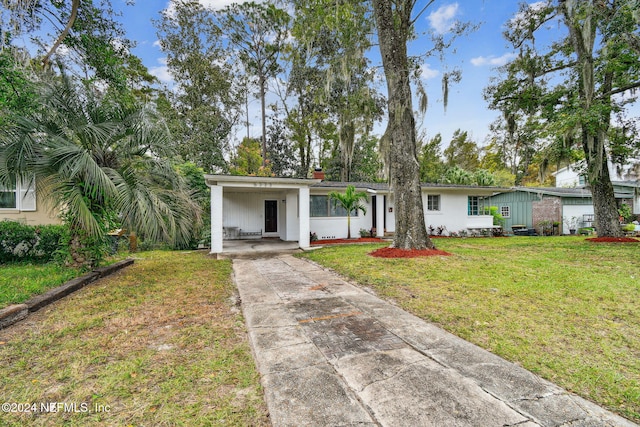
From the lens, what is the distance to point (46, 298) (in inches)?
171

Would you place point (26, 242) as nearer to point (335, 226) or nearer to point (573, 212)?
point (335, 226)

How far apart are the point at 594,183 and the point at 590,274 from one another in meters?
7.64

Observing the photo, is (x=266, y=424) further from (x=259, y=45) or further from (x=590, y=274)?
(x=259, y=45)

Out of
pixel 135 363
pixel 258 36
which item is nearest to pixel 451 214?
pixel 135 363

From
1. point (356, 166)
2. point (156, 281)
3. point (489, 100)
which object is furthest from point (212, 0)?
point (156, 281)

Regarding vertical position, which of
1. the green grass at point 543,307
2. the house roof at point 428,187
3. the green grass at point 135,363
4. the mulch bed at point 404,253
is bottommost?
the green grass at point 135,363

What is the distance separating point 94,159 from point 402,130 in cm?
789

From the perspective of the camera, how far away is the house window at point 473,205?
15.8m

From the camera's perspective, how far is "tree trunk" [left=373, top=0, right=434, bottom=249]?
28.5 feet

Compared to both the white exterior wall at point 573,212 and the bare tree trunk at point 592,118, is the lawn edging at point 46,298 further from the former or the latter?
the white exterior wall at point 573,212

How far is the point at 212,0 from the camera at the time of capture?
63.7 ft

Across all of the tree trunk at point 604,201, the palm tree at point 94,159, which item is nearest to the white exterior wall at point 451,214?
the tree trunk at point 604,201

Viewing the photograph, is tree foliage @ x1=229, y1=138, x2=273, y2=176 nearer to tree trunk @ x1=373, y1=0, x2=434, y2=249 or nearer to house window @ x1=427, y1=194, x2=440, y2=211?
house window @ x1=427, y1=194, x2=440, y2=211

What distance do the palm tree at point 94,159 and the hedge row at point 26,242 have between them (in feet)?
10.3
